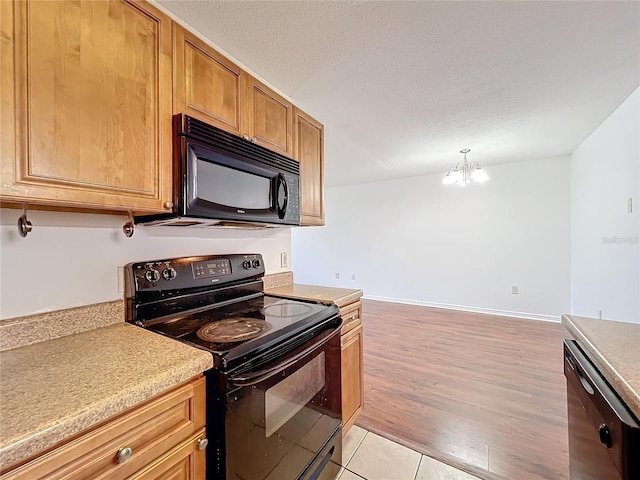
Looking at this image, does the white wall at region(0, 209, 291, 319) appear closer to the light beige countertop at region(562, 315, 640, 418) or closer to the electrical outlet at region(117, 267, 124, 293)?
the electrical outlet at region(117, 267, 124, 293)

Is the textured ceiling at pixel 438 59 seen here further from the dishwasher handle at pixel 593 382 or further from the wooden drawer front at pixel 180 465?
the wooden drawer front at pixel 180 465

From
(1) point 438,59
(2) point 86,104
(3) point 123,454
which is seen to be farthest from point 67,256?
(1) point 438,59

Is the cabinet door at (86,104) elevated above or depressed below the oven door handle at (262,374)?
above

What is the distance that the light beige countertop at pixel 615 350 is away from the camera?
68cm

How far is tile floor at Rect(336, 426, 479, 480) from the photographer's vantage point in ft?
4.77

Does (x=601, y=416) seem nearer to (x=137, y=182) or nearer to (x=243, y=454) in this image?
(x=243, y=454)

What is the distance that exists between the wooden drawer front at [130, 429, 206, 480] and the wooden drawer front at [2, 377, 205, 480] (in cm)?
2

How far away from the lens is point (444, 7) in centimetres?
127

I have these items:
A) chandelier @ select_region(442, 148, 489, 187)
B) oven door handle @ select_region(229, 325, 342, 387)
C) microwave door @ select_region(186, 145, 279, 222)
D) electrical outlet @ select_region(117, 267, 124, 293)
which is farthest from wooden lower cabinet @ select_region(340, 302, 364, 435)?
chandelier @ select_region(442, 148, 489, 187)

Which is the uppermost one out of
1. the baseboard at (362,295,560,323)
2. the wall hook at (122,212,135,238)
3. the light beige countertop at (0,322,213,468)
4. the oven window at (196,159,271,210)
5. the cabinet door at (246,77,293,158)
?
the cabinet door at (246,77,293,158)

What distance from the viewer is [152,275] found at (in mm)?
1241

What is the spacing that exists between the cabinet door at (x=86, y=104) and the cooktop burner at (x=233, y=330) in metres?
0.52

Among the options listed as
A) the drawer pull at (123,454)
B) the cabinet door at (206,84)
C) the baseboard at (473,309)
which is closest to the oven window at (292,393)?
the drawer pull at (123,454)

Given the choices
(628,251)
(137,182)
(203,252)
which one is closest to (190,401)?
(137,182)
